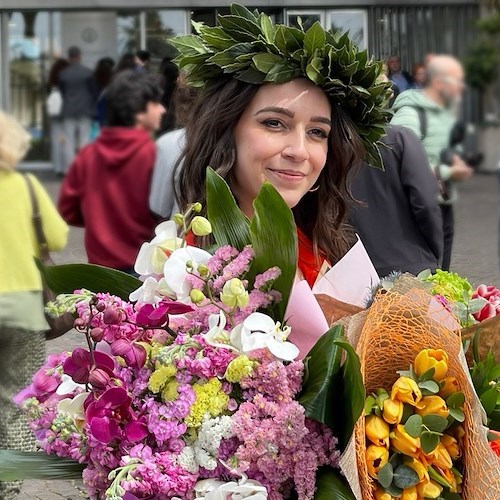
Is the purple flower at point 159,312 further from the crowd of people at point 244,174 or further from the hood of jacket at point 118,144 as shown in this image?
the hood of jacket at point 118,144

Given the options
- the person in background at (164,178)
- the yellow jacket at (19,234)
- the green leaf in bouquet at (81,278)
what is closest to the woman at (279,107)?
the green leaf in bouquet at (81,278)

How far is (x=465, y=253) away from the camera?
402 cm

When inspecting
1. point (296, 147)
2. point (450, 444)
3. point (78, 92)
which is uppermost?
point (78, 92)

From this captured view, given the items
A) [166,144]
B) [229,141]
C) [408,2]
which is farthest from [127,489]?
[166,144]

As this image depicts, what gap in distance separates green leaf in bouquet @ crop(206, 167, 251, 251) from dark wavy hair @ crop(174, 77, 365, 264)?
0.52 metres

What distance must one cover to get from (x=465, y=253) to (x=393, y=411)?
2.42 m

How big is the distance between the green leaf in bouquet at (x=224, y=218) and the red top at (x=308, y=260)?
0.61 meters

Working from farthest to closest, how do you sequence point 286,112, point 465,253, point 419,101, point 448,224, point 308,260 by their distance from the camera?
point 419,101
point 448,224
point 465,253
point 308,260
point 286,112

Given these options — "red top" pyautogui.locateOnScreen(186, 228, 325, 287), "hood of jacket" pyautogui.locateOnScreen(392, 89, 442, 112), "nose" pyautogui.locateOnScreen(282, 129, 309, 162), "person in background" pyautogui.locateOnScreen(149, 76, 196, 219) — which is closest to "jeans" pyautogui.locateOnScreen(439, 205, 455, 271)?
"hood of jacket" pyautogui.locateOnScreen(392, 89, 442, 112)

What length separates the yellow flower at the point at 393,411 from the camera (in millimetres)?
1672

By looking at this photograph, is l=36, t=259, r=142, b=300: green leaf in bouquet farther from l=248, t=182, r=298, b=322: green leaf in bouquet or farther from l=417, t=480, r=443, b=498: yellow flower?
l=417, t=480, r=443, b=498: yellow flower

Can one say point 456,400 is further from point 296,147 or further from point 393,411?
point 296,147

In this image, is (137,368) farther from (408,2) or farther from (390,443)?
(408,2)

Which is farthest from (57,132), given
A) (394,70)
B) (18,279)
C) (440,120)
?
(394,70)
